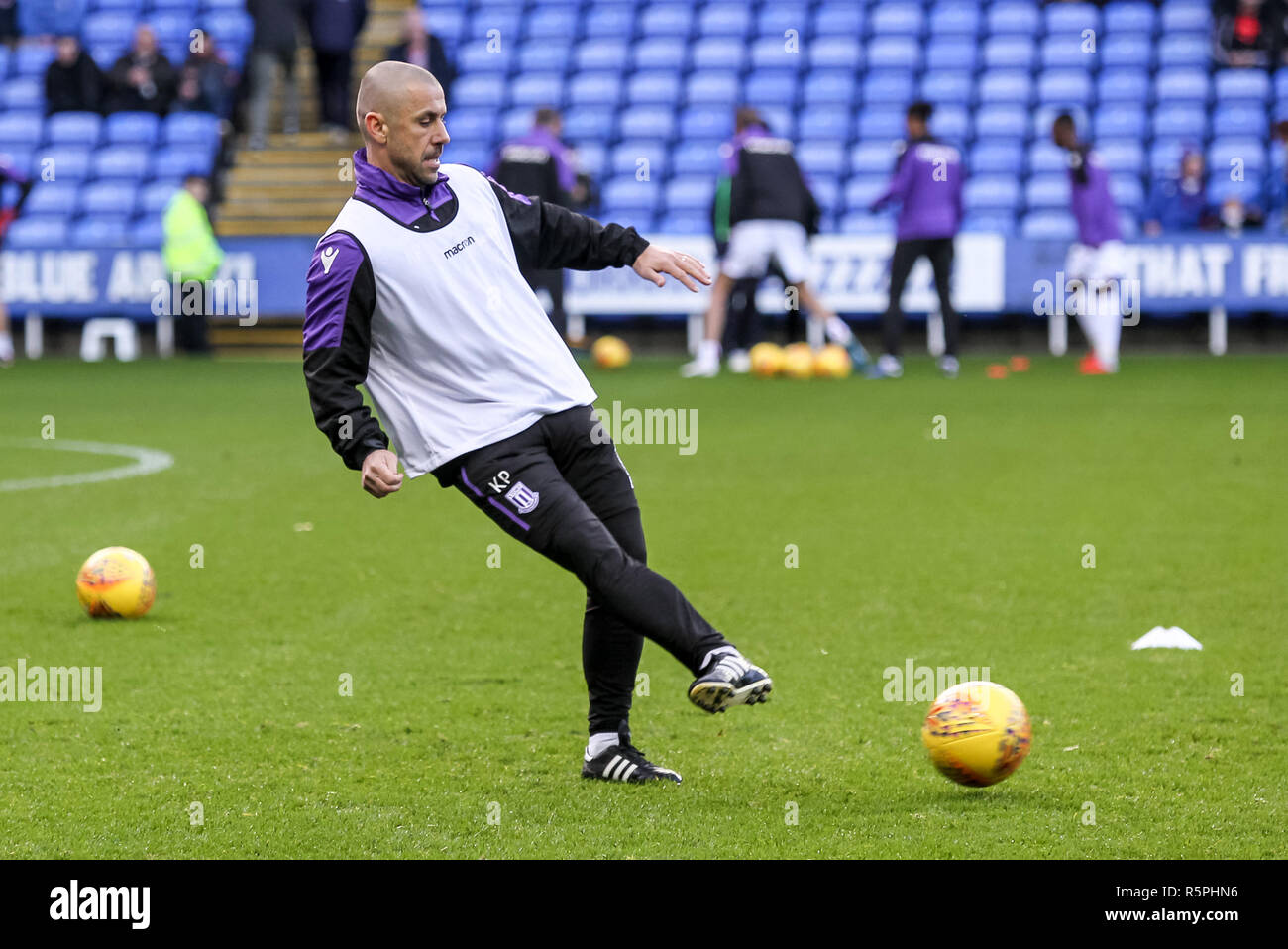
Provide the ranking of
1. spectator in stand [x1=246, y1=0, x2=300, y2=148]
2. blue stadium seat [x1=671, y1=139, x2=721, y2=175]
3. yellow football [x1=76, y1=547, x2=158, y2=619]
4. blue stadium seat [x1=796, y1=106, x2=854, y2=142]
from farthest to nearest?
blue stadium seat [x1=796, y1=106, x2=854, y2=142], blue stadium seat [x1=671, y1=139, x2=721, y2=175], spectator in stand [x1=246, y1=0, x2=300, y2=148], yellow football [x1=76, y1=547, x2=158, y2=619]

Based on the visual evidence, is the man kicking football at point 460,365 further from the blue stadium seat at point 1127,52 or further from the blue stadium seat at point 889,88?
the blue stadium seat at point 1127,52

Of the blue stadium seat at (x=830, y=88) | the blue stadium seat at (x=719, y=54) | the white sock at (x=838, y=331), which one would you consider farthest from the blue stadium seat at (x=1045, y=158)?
the white sock at (x=838, y=331)

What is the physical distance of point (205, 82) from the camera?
25750 millimetres

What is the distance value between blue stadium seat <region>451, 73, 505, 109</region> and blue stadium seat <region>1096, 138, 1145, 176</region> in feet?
27.3

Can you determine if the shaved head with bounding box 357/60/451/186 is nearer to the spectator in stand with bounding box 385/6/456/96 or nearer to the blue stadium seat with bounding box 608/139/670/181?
the spectator in stand with bounding box 385/6/456/96

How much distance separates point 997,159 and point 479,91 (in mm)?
7335

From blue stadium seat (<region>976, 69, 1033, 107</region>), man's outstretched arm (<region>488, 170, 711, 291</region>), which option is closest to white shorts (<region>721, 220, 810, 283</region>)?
blue stadium seat (<region>976, 69, 1033, 107</region>)

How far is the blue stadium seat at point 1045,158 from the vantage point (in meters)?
24.1

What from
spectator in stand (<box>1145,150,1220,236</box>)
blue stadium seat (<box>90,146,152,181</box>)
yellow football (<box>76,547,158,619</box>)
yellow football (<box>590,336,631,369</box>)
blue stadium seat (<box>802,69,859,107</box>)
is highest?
blue stadium seat (<box>802,69,859,107</box>)

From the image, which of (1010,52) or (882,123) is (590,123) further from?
(1010,52)

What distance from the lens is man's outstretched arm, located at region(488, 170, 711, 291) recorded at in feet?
16.2

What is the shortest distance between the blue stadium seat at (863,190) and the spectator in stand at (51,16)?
1234 centimetres

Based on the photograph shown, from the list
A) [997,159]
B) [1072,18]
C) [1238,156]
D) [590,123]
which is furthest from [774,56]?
[1238,156]

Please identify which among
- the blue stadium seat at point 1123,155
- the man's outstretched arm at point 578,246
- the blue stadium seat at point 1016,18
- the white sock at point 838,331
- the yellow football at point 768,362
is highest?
the blue stadium seat at point 1016,18
